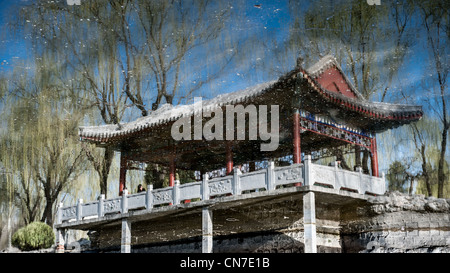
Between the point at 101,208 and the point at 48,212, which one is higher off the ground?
the point at 48,212

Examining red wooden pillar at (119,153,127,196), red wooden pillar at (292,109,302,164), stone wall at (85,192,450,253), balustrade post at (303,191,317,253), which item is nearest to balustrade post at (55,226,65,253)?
red wooden pillar at (119,153,127,196)

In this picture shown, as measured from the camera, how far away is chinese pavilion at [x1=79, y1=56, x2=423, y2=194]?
14.9m

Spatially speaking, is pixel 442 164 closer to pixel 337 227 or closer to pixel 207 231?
pixel 337 227

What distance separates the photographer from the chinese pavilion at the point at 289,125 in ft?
48.8

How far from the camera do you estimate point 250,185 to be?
569 inches

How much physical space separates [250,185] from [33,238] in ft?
29.6

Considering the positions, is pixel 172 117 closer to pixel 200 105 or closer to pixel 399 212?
pixel 200 105

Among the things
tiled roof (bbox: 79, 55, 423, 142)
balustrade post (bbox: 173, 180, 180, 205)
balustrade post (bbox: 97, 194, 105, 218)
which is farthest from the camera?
balustrade post (bbox: 97, 194, 105, 218)

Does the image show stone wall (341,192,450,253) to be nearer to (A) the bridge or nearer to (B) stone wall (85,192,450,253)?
(B) stone wall (85,192,450,253)

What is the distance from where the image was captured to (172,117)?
16.7m

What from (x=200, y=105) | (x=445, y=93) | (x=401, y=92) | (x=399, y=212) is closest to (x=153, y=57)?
(x=200, y=105)

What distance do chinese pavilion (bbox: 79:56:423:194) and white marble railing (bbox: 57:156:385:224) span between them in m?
0.80

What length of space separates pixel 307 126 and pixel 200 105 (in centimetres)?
329

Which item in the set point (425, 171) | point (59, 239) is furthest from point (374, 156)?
point (59, 239)
